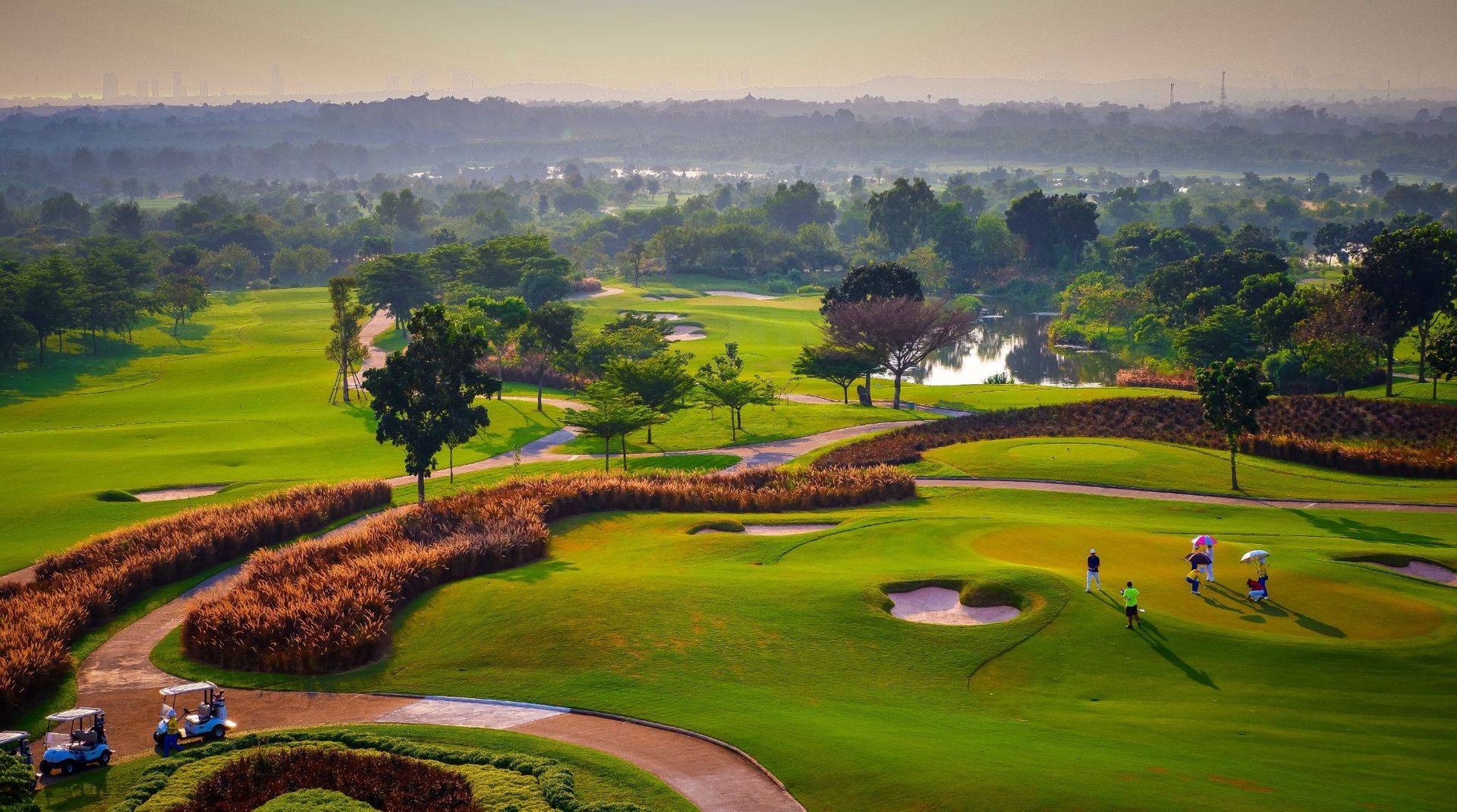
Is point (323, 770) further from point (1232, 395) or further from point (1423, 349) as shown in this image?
point (1423, 349)

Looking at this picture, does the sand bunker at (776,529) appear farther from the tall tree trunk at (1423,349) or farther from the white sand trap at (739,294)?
the white sand trap at (739,294)

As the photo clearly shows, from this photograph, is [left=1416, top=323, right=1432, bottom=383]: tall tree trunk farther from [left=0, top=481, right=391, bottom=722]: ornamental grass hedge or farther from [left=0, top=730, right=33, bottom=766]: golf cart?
[left=0, top=730, right=33, bottom=766]: golf cart

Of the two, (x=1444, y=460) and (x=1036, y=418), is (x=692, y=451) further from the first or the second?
(x=1444, y=460)

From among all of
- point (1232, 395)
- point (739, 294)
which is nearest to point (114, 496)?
point (1232, 395)

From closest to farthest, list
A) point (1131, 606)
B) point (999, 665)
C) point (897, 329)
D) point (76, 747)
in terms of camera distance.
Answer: point (76, 747), point (999, 665), point (1131, 606), point (897, 329)

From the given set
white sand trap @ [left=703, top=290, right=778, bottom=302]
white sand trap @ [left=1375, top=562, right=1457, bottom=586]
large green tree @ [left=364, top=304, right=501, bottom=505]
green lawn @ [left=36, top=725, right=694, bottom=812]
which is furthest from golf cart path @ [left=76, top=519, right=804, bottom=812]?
white sand trap @ [left=703, top=290, right=778, bottom=302]

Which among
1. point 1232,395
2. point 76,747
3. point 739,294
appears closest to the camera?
point 76,747
